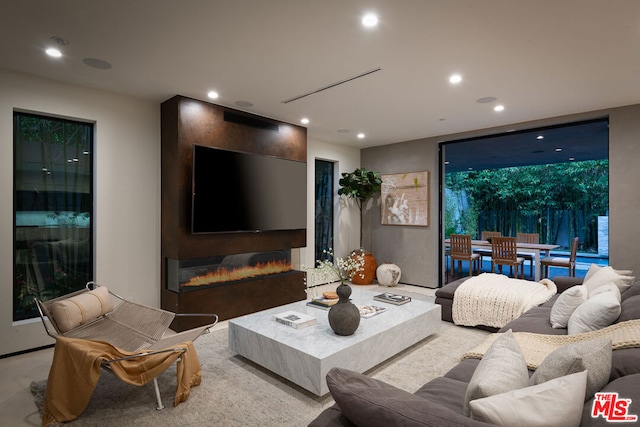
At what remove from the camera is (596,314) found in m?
2.40

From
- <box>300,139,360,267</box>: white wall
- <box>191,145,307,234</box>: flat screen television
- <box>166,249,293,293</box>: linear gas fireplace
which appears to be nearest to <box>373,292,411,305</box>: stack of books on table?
<box>166,249,293,293</box>: linear gas fireplace

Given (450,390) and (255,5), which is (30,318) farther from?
(450,390)

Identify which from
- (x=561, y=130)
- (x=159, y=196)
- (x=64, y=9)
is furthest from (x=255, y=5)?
(x=561, y=130)

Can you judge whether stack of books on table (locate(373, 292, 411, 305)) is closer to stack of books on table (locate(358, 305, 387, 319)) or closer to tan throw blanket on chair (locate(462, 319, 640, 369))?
stack of books on table (locate(358, 305, 387, 319))

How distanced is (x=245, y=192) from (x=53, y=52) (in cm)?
236

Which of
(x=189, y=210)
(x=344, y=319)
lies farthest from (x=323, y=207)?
(x=344, y=319)

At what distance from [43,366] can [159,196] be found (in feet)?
6.71

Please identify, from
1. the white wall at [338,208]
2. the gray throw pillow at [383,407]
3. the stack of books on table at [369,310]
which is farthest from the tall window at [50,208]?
the gray throw pillow at [383,407]

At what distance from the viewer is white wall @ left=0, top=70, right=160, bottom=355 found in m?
3.36

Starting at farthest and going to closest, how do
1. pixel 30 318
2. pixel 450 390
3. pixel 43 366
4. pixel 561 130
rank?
1. pixel 561 130
2. pixel 30 318
3. pixel 43 366
4. pixel 450 390

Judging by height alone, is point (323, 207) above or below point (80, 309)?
above

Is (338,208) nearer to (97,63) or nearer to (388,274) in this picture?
(388,274)

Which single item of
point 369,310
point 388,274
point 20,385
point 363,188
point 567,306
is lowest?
point 20,385

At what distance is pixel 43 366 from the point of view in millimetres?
3115
